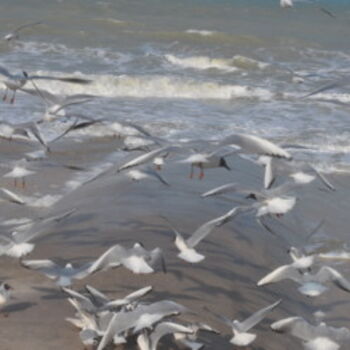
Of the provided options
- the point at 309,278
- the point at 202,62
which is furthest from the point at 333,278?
the point at 202,62

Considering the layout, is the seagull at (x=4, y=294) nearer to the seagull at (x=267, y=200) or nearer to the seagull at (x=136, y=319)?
the seagull at (x=136, y=319)

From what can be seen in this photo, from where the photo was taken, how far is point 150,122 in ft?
40.4

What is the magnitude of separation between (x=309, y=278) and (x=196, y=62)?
47.8 feet

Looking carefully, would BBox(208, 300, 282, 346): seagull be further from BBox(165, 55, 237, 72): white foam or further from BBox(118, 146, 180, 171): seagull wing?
BBox(165, 55, 237, 72): white foam

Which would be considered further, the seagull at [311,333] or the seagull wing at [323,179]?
the seagull wing at [323,179]

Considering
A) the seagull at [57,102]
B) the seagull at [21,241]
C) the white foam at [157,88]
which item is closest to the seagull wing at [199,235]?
the seagull at [21,241]

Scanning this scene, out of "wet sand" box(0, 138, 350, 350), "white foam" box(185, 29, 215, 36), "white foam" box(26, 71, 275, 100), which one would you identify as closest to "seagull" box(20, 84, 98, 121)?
"wet sand" box(0, 138, 350, 350)

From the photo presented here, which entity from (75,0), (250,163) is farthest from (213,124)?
(75,0)

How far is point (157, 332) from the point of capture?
4.15 metres

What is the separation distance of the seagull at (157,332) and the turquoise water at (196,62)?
6.19m

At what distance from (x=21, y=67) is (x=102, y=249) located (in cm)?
1169

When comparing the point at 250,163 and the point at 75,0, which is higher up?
the point at 250,163

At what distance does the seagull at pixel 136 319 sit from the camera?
158 inches

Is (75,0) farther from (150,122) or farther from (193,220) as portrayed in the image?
(193,220)
